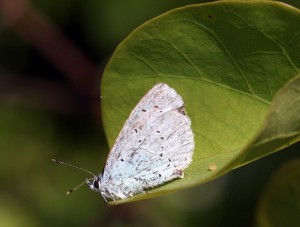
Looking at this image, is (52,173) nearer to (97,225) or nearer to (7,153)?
(7,153)

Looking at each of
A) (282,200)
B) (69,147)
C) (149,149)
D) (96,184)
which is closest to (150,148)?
(149,149)

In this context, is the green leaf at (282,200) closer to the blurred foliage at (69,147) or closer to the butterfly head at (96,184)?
the butterfly head at (96,184)

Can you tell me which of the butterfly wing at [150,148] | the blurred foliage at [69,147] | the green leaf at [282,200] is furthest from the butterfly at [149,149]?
the blurred foliage at [69,147]

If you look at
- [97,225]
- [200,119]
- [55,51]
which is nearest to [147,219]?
[97,225]

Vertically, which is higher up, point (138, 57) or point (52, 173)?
point (138, 57)

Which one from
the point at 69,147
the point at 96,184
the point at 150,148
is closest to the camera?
the point at 150,148

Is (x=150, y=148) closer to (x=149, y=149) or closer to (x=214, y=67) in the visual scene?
(x=149, y=149)

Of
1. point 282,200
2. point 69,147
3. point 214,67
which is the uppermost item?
point 214,67
